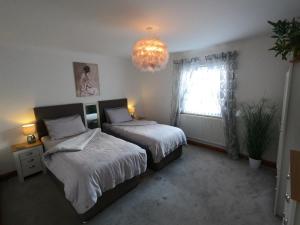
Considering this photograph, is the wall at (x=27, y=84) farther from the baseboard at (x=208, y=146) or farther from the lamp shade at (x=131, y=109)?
the baseboard at (x=208, y=146)

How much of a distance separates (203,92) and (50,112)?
10.8ft

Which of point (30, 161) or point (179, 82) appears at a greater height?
point (179, 82)

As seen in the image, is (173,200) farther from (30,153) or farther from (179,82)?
(179,82)

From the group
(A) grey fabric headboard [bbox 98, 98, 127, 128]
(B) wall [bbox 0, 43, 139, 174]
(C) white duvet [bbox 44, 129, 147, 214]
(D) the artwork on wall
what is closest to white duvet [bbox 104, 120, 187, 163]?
(C) white duvet [bbox 44, 129, 147, 214]

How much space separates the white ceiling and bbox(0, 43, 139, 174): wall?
35cm

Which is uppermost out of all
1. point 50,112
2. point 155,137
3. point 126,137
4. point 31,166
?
point 50,112

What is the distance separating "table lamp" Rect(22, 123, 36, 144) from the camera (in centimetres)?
258

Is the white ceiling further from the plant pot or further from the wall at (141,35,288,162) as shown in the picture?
the plant pot

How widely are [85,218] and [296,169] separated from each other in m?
2.01

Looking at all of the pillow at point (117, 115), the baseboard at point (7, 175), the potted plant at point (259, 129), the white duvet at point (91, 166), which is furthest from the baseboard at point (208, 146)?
the baseboard at point (7, 175)

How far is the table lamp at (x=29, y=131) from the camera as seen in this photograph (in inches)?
102

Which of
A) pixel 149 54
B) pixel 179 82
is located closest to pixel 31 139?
pixel 149 54

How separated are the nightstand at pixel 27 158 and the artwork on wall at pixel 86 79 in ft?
4.50

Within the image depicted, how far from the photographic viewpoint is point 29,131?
2.62m
